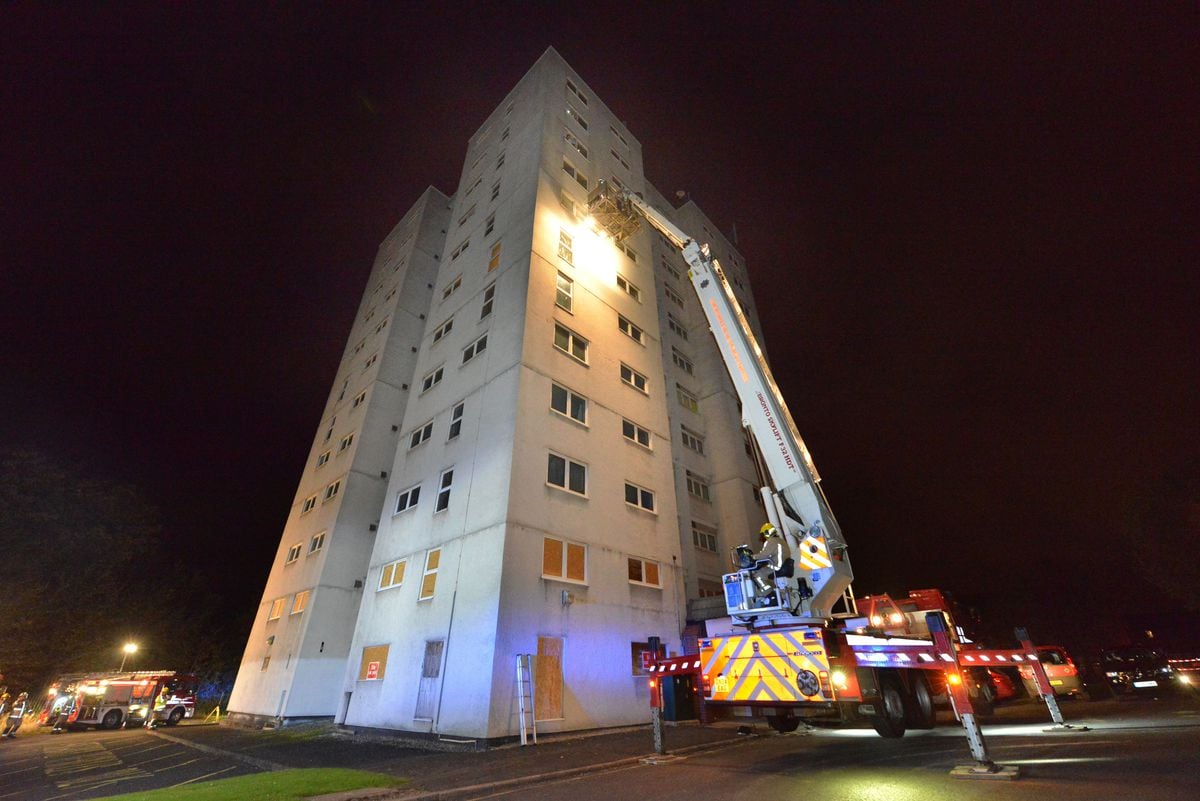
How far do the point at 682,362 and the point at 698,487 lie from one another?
30.0 feet

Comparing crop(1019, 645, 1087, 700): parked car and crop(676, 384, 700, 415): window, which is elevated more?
crop(676, 384, 700, 415): window

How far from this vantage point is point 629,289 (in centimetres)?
2562

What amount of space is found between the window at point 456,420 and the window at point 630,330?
8.45m

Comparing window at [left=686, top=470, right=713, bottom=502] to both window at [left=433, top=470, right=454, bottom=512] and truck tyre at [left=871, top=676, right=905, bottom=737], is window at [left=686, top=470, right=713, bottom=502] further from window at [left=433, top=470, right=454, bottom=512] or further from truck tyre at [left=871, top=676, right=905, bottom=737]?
truck tyre at [left=871, top=676, right=905, bottom=737]

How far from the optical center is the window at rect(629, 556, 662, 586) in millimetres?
17062

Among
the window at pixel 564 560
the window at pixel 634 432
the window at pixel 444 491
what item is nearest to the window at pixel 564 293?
the window at pixel 634 432

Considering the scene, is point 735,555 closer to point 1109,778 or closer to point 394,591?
point 1109,778

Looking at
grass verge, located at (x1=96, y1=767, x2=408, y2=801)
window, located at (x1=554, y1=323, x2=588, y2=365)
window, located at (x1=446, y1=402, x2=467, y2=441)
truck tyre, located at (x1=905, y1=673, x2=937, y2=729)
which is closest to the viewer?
grass verge, located at (x1=96, y1=767, x2=408, y2=801)

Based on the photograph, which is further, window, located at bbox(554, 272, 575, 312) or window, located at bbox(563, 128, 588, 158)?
window, located at bbox(563, 128, 588, 158)

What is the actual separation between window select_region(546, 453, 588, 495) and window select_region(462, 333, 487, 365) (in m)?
6.00

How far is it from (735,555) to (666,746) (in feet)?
16.7

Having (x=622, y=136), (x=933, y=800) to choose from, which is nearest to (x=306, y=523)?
(x=933, y=800)

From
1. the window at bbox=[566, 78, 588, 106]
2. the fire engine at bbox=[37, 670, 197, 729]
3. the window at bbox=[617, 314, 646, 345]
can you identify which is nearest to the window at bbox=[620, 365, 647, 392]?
the window at bbox=[617, 314, 646, 345]

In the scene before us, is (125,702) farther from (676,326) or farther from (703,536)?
(676,326)
